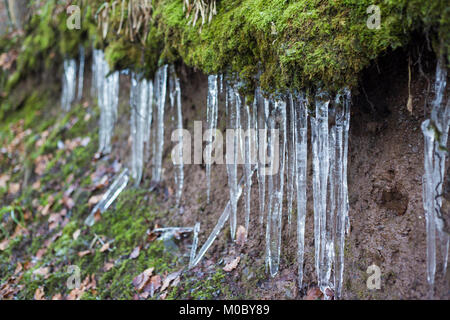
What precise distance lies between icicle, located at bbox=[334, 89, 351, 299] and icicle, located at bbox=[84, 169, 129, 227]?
9.52ft

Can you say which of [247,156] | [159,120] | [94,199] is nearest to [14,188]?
[94,199]

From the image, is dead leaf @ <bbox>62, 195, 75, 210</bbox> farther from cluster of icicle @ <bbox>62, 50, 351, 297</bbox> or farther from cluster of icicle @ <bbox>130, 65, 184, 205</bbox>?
cluster of icicle @ <bbox>62, 50, 351, 297</bbox>

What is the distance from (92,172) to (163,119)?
1.41 metres

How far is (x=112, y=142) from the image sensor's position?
5484 millimetres

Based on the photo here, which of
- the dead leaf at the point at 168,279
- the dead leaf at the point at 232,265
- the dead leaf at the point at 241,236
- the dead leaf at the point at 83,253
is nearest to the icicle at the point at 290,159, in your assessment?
the dead leaf at the point at 241,236

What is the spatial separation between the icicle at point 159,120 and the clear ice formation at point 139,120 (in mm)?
140

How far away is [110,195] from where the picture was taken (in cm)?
489

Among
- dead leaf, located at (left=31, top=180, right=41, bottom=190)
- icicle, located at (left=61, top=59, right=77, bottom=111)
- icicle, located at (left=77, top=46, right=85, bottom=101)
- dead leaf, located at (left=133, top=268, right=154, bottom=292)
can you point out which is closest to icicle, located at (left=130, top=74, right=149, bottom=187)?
dead leaf, located at (left=133, top=268, right=154, bottom=292)

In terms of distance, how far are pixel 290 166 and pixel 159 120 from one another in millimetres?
2024

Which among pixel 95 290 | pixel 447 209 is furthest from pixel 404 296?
pixel 95 290

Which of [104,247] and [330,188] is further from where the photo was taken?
[104,247]

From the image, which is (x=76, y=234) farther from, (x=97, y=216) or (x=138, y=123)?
(x=138, y=123)

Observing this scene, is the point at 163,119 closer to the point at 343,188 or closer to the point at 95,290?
the point at 95,290

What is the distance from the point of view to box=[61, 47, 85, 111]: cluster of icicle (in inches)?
251
